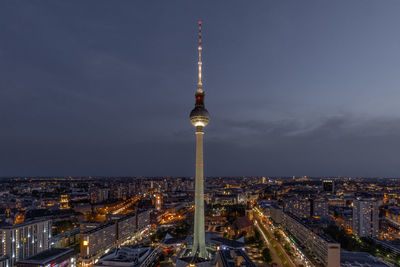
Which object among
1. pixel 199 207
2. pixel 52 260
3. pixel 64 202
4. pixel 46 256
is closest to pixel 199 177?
pixel 199 207

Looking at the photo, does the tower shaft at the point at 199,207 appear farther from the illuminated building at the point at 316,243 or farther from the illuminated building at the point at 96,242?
the illuminated building at the point at 316,243

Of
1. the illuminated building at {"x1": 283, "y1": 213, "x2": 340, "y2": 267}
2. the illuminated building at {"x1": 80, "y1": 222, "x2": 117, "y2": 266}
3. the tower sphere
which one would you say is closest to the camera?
the illuminated building at {"x1": 283, "y1": 213, "x2": 340, "y2": 267}

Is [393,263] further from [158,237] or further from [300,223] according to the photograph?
[158,237]

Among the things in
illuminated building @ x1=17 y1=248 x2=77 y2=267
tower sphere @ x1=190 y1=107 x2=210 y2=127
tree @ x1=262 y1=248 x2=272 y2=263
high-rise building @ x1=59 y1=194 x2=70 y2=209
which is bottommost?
high-rise building @ x1=59 y1=194 x2=70 y2=209

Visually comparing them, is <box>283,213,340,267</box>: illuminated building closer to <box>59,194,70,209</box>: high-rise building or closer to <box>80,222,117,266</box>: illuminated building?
<box>80,222,117,266</box>: illuminated building

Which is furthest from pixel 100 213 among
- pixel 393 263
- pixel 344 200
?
pixel 344 200

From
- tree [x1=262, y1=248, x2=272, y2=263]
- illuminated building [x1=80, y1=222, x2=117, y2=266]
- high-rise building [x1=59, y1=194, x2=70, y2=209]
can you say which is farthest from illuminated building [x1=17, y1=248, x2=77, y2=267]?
high-rise building [x1=59, y1=194, x2=70, y2=209]

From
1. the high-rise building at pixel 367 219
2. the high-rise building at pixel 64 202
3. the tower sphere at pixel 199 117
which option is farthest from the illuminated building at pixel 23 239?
the high-rise building at pixel 367 219
